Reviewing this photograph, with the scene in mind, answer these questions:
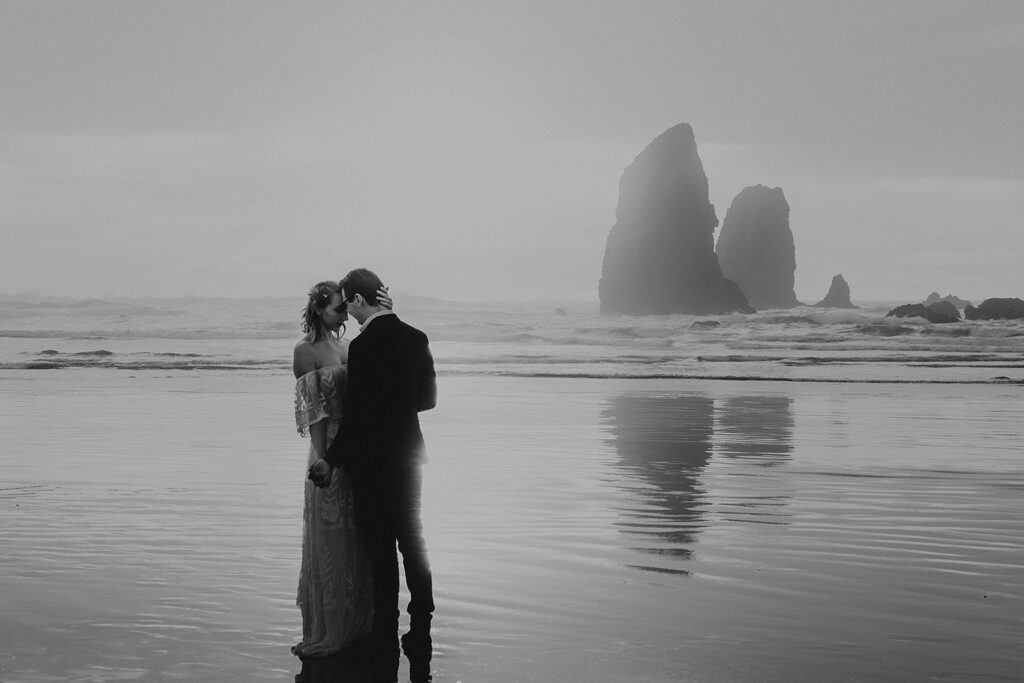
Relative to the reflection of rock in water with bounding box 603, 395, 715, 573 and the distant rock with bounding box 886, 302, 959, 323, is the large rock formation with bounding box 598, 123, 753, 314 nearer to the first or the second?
the distant rock with bounding box 886, 302, 959, 323

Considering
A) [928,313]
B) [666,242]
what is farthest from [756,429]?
[666,242]

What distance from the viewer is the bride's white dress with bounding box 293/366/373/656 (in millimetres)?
5766

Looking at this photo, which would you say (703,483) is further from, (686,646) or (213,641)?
(213,641)

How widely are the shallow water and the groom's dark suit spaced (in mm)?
360

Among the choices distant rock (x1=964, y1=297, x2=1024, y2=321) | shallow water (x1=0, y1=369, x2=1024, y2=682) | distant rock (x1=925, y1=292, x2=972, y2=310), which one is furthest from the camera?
distant rock (x1=925, y1=292, x2=972, y2=310)

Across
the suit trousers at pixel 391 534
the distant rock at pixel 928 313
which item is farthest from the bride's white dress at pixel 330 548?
the distant rock at pixel 928 313

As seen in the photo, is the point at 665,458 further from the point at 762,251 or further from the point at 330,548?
the point at 762,251

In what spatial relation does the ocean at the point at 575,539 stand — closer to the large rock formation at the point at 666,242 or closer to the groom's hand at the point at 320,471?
the groom's hand at the point at 320,471

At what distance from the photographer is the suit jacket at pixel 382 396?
577cm

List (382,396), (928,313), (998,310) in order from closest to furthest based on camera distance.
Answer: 1. (382,396)
2. (928,313)
3. (998,310)

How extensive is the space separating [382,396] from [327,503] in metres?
0.66

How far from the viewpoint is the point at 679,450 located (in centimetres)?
1505

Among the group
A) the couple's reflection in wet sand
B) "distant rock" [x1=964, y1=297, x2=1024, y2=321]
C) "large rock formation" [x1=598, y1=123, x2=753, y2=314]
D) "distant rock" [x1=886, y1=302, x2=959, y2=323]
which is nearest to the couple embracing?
the couple's reflection in wet sand

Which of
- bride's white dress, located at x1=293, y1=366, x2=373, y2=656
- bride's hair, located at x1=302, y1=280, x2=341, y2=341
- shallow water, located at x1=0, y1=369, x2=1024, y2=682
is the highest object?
bride's hair, located at x1=302, y1=280, x2=341, y2=341
